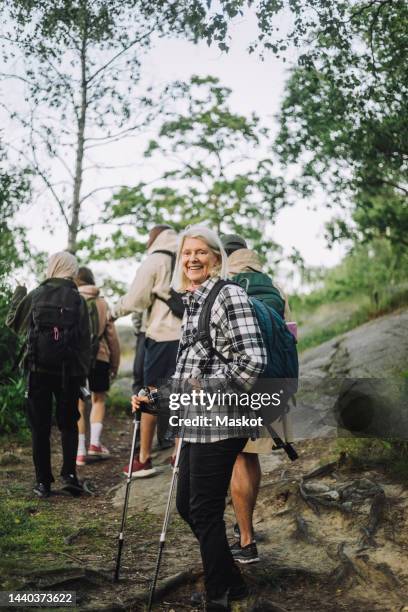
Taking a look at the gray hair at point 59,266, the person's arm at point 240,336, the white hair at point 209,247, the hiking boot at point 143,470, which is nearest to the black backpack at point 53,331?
the gray hair at point 59,266

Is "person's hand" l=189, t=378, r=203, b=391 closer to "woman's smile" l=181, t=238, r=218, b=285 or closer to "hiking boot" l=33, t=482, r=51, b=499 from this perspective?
"woman's smile" l=181, t=238, r=218, b=285

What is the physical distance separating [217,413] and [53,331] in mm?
3093

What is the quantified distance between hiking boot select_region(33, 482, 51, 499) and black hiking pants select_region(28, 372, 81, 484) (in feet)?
0.11

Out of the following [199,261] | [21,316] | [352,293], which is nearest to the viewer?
[199,261]

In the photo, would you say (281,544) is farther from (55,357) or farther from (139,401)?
(55,357)

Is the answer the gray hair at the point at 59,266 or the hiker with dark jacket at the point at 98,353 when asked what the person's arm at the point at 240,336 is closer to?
the gray hair at the point at 59,266

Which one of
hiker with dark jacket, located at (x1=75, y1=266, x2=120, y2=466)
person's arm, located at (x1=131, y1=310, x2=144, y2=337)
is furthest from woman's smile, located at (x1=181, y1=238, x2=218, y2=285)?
hiker with dark jacket, located at (x1=75, y1=266, x2=120, y2=466)

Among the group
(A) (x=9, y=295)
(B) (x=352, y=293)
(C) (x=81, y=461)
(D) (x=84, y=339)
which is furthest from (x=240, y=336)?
(B) (x=352, y=293)

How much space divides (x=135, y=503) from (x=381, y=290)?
9780 mm

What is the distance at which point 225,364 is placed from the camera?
12.4 ft

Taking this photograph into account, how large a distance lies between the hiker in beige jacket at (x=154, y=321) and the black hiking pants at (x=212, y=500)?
3376 mm

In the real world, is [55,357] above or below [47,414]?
above

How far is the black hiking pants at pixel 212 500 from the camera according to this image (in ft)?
12.4

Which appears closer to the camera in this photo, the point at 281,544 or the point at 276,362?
the point at 276,362
